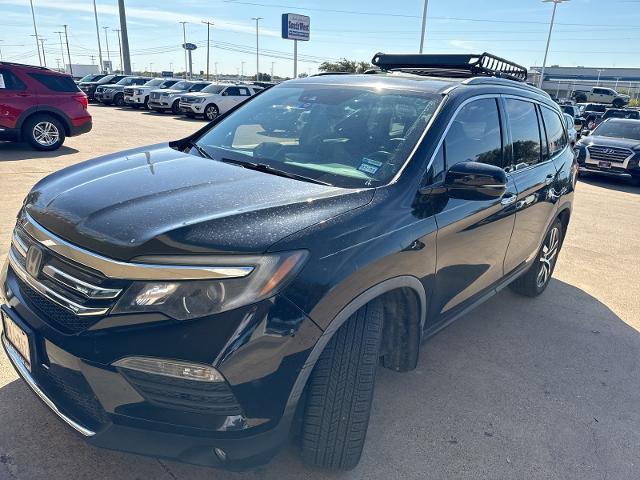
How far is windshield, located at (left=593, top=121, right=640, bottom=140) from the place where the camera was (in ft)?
39.6

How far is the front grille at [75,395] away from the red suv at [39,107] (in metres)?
9.97

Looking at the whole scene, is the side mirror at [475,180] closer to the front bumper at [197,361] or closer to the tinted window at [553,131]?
the front bumper at [197,361]

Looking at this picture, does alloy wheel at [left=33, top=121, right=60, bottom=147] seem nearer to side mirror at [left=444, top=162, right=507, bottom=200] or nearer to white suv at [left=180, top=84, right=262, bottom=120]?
side mirror at [left=444, top=162, right=507, bottom=200]

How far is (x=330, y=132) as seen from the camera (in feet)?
9.56

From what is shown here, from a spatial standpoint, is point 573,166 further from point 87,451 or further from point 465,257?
point 87,451

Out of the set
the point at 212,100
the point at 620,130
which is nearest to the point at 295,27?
the point at 212,100

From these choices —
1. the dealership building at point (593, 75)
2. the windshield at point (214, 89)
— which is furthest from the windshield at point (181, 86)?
the dealership building at point (593, 75)

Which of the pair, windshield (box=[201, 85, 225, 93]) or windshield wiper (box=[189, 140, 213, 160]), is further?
windshield (box=[201, 85, 225, 93])

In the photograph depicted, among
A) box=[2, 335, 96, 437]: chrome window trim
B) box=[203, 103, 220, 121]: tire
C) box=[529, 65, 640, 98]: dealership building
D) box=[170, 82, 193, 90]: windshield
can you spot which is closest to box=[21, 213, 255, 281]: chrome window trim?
box=[2, 335, 96, 437]: chrome window trim

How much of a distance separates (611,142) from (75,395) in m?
12.7

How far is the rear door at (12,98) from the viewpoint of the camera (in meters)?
9.86

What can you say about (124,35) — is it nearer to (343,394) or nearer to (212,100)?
(212,100)

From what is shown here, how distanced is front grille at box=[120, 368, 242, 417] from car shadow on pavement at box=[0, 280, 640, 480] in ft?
1.30

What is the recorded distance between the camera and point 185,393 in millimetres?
1730
